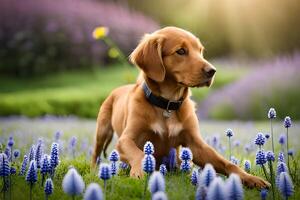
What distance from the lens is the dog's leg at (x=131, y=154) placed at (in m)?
3.10

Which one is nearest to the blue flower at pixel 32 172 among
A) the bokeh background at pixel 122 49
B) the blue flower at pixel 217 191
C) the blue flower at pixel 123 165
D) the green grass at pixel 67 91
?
the blue flower at pixel 217 191

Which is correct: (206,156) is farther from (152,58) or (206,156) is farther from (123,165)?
(152,58)

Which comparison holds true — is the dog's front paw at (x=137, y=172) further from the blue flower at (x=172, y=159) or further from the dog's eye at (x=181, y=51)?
the dog's eye at (x=181, y=51)

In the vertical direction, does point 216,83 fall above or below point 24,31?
below

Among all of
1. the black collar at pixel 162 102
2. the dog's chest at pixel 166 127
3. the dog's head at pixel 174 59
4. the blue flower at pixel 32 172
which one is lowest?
the blue flower at pixel 32 172

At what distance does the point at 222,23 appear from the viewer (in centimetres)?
1309

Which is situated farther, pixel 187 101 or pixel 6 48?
pixel 6 48

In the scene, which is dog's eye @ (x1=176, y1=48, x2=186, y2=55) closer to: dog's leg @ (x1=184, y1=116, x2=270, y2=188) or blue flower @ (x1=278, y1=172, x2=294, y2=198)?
dog's leg @ (x1=184, y1=116, x2=270, y2=188)

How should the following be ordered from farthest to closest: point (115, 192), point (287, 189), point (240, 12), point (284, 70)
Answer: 1. point (240, 12)
2. point (284, 70)
3. point (115, 192)
4. point (287, 189)

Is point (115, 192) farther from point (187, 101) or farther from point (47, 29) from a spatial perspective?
point (47, 29)

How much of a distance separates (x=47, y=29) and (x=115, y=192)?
9.39 meters

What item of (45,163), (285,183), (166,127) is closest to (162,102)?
(166,127)

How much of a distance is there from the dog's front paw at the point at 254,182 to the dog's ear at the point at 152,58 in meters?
0.89

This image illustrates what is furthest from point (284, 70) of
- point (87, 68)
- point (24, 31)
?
point (24, 31)
